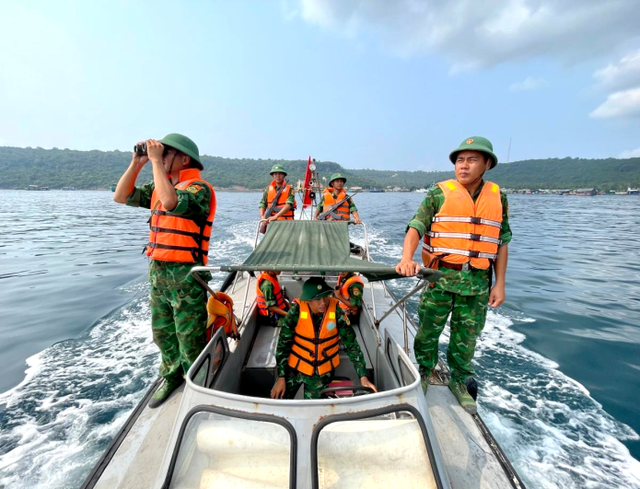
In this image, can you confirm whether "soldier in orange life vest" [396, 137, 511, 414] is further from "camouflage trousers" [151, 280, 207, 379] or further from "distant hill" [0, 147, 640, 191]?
"distant hill" [0, 147, 640, 191]

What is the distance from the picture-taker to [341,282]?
4.46 metres

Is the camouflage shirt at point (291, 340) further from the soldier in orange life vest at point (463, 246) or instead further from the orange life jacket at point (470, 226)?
the orange life jacket at point (470, 226)

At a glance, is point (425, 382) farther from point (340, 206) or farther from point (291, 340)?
point (340, 206)

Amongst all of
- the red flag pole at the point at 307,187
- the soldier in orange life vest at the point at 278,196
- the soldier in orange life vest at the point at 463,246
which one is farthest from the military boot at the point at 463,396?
the red flag pole at the point at 307,187

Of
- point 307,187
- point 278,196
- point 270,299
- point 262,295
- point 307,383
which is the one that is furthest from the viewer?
point 307,187

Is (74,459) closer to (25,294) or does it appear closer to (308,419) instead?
(308,419)

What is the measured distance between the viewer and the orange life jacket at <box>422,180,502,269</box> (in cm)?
257

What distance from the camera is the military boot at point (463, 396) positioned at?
2699 mm

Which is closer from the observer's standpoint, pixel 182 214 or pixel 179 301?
pixel 182 214

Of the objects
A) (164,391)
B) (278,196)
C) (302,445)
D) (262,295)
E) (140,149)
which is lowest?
(164,391)

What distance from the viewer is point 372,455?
5.12ft

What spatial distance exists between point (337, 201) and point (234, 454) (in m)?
6.67

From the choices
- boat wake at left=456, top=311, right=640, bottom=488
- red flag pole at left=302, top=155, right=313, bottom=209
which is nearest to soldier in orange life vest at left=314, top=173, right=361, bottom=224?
red flag pole at left=302, top=155, right=313, bottom=209

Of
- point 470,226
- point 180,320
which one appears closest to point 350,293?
point 470,226
